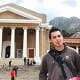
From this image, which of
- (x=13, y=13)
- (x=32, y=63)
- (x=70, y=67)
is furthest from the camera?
(x=13, y=13)

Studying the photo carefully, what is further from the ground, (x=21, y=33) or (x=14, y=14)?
(x=14, y=14)

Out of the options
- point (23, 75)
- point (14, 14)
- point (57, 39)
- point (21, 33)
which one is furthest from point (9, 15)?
point (57, 39)

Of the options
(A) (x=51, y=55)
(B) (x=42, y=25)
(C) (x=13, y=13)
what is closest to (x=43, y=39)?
(B) (x=42, y=25)

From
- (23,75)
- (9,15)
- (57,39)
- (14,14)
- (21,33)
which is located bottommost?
(23,75)

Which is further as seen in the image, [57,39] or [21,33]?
[21,33]

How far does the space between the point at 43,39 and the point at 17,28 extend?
13.4 ft

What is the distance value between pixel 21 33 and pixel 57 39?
54.5 meters

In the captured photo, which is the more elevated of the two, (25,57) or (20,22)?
(20,22)

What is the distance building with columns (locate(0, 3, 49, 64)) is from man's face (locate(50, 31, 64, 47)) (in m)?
49.2

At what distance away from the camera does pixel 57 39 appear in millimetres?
5156

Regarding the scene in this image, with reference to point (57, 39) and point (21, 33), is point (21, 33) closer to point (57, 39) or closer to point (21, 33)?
point (21, 33)

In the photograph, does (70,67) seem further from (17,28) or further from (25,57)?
(17,28)

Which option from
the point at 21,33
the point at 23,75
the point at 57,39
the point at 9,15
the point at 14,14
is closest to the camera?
the point at 57,39

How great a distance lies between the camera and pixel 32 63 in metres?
53.1
